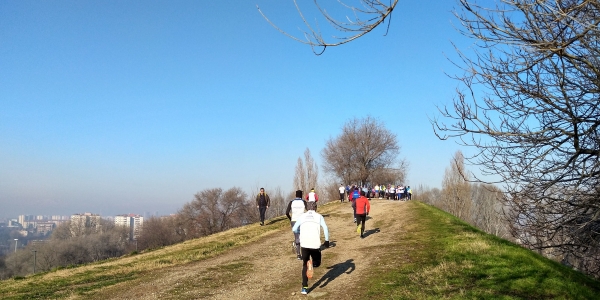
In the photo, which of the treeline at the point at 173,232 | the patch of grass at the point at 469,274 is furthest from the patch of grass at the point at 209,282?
the treeline at the point at 173,232

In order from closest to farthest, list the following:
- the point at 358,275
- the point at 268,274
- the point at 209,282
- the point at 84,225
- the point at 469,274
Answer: the point at 469,274 < the point at 358,275 < the point at 209,282 < the point at 268,274 < the point at 84,225

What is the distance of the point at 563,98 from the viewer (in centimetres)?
719

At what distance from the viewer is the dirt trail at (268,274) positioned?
903 cm

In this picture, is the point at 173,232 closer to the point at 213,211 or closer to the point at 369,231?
the point at 213,211

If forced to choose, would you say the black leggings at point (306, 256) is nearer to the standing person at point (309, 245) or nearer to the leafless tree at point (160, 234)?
the standing person at point (309, 245)

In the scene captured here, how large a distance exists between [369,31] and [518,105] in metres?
4.09

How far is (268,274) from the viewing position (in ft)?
35.6

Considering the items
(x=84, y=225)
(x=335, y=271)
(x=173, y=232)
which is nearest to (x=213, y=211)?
(x=173, y=232)

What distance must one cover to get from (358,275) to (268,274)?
2.38 metres

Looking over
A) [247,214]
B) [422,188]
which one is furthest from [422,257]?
[422,188]

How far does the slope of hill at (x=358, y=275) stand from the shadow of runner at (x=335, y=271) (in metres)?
0.02

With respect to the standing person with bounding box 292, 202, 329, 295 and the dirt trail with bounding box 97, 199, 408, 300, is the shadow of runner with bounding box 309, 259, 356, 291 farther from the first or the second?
the standing person with bounding box 292, 202, 329, 295

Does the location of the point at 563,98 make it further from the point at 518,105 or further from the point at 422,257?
the point at 422,257

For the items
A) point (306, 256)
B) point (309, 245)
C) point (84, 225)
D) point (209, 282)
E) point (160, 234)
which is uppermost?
point (309, 245)
